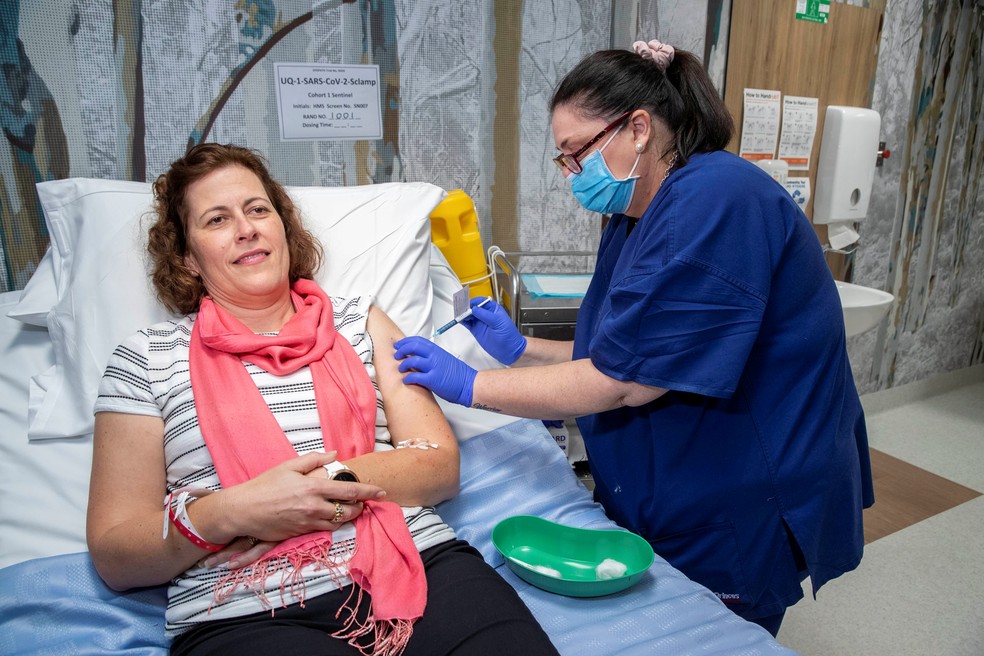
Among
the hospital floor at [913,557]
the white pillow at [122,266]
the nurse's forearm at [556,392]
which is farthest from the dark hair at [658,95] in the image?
the hospital floor at [913,557]

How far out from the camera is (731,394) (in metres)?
1.04

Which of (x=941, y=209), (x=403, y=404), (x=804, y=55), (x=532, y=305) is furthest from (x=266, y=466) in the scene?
(x=941, y=209)

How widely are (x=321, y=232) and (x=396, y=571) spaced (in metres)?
0.88

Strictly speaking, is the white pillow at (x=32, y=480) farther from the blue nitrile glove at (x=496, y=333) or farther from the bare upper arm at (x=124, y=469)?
the blue nitrile glove at (x=496, y=333)

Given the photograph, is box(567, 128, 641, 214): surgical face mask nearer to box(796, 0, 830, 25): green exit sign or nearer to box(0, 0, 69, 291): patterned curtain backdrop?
box(0, 0, 69, 291): patterned curtain backdrop

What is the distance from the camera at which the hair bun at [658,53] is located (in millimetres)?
1206

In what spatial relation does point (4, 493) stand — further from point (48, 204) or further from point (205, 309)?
point (48, 204)

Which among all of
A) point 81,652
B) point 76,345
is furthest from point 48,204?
point 81,652

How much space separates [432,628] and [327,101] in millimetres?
1346

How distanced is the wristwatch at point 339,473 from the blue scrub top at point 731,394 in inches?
17.9

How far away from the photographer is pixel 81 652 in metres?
0.93

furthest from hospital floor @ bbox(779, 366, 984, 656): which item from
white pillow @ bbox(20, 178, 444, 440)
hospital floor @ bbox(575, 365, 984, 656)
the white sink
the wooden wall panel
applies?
white pillow @ bbox(20, 178, 444, 440)

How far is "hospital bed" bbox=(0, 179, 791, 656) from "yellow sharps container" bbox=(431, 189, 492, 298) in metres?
0.06

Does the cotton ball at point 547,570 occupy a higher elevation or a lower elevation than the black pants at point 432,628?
lower
